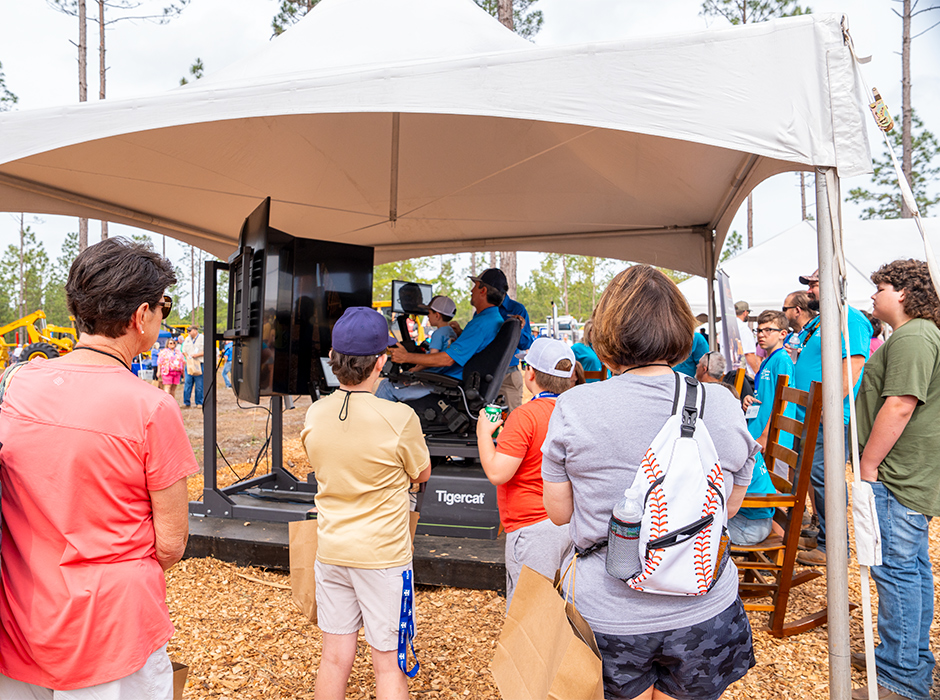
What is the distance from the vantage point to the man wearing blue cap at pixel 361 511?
2.00 meters

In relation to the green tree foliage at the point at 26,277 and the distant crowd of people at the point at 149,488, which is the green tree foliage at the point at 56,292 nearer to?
the green tree foliage at the point at 26,277

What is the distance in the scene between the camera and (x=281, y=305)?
404cm

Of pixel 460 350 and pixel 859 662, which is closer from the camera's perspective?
pixel 859 662

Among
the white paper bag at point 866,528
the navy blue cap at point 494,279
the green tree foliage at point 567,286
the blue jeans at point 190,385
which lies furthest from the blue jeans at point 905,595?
the green tree foliage at point 567,286

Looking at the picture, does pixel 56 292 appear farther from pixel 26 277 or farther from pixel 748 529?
pixel 748 529

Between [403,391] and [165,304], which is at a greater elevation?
[165,304]

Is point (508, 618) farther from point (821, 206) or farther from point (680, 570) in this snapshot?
point (821, 206)

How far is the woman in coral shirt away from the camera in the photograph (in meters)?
1.27

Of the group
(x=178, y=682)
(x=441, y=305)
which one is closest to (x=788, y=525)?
(x=178, y=682)

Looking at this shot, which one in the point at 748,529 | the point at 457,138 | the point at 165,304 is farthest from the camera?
the point at 457,138

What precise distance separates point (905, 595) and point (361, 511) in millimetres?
2181

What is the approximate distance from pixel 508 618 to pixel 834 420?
1265 millimetres

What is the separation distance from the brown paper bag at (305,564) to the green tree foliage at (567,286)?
1391 inches

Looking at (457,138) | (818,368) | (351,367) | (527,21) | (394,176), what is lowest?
(818,368)
